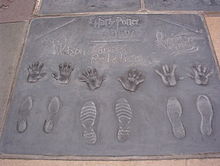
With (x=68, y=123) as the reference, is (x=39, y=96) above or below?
above

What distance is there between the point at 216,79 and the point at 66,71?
991 millimetres

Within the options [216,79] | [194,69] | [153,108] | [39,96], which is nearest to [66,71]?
[39,96]

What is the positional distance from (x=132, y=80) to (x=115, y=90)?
0.13 m

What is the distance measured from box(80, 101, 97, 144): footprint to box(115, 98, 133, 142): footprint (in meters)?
0.14

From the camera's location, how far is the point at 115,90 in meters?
1.93

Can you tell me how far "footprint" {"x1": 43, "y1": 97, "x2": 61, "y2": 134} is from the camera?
5.85ft

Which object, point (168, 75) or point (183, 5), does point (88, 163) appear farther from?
point (183, 5)

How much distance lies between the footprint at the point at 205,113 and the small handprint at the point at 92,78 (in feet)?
2.09

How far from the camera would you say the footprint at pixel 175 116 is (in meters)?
1.73

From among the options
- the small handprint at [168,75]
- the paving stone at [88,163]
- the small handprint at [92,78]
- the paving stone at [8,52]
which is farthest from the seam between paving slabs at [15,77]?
the small handprint at [168,75]

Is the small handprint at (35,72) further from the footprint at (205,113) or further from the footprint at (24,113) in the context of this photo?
the footprint at (205,113)

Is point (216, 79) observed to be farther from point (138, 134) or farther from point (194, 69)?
point (138, 134)

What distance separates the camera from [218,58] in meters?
2.07

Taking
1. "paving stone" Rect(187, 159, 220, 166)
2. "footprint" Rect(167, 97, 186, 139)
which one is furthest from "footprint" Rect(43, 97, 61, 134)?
"paving stone" Rect(187, 159, 220, 166)
